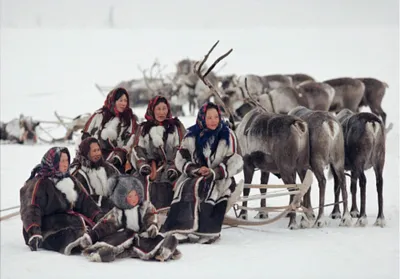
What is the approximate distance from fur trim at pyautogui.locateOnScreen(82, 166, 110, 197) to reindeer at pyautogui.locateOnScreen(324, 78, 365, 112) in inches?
415

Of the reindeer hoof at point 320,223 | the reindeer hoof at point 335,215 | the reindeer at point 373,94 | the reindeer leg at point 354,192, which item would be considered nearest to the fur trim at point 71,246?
the reindeer hoof at point 320,223

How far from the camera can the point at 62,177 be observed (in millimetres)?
6520

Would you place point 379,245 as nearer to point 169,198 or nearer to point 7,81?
point 169,198

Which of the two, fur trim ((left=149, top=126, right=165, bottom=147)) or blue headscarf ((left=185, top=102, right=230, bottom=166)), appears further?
fur trim ((left=149, top=126, right=165, bottom=147))

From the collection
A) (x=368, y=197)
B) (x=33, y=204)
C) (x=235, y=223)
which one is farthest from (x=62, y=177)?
(x=368, y=197)

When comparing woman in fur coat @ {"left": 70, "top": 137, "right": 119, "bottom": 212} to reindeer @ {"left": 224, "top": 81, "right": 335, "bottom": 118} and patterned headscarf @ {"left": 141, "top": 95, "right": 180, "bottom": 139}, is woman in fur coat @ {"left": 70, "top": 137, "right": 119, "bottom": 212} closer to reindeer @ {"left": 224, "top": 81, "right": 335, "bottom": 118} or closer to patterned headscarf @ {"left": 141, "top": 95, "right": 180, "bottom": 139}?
patterned headscarf @ {"left": 141, "top": 95, "right": 180, "bottom": 139}

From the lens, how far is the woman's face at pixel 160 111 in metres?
7.39

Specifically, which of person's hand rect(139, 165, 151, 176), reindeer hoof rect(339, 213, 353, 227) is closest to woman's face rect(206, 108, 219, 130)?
person's hand rect(139, 165, 151, 176)

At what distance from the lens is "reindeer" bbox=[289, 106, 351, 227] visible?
26.2 ft

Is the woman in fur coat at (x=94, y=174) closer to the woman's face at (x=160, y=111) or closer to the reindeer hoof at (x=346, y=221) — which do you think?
the woman's face at (x=160, y=111)

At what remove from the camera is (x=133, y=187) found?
6207 mm

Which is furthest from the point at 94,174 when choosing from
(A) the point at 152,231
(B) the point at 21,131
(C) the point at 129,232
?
(B) the point at 21,131

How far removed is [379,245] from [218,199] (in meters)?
1.39

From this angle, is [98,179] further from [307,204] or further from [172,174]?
[307,204]
